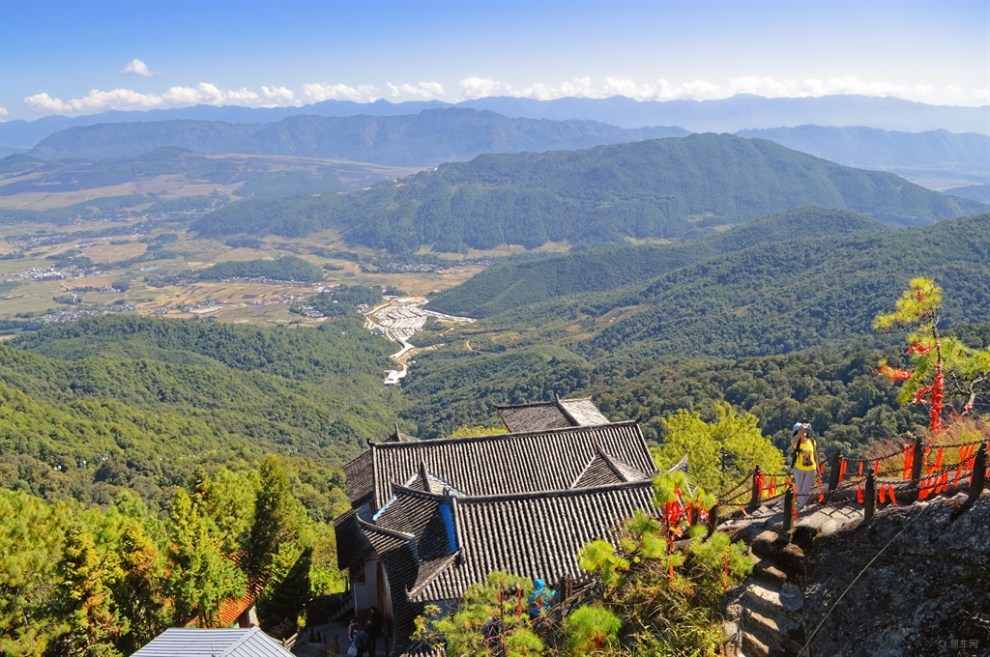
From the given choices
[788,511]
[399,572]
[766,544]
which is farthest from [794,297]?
[766,544]

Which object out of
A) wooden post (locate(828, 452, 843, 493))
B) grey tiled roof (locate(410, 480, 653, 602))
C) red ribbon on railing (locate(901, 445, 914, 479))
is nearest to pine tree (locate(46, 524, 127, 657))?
grey tiled roof (locate(410, 480, 653, 602))

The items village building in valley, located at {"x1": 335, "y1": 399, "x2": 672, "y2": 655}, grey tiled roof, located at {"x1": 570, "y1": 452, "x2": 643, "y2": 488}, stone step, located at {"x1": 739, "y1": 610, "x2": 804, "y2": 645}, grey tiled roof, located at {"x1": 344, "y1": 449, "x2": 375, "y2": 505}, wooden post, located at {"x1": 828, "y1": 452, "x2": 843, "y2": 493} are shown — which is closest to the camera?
stone step, located at {"x1": 739, "y1": 610, "x2": 804, "y2": 645}

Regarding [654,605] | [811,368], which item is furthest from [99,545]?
[811,368]

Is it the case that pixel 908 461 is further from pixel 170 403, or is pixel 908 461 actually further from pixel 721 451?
pixel 170 403

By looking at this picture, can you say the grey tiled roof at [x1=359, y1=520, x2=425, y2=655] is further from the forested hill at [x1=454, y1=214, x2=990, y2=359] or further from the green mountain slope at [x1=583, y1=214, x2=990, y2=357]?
the green mountain slope at [x1=583, y1=214, x2=990, y2=357]

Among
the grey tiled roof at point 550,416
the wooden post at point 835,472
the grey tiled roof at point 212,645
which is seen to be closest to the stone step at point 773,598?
the wooden post at point 835,472

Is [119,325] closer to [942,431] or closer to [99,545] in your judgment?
[99,545]
